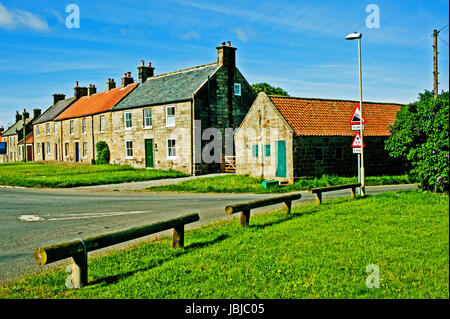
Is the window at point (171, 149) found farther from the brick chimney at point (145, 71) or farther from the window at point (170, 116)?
the brick chimney at point (145, 71)

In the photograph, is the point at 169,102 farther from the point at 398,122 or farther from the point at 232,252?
the point at 232,252

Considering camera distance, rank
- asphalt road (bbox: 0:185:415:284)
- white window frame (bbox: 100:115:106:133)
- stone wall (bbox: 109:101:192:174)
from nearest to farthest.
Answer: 1. asphalt road (bbox: 0:185:415:284)
2. stone wall (bbox: 109:101:192:174)
3. white window frame (bbox: 100:115:106:133)

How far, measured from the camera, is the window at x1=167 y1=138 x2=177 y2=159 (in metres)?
31.9

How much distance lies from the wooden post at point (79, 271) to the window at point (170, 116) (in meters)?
25.7

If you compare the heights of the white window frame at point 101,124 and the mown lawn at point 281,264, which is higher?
the white window frame at point 101,124

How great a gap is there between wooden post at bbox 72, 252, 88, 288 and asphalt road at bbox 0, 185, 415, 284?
4.51 feet

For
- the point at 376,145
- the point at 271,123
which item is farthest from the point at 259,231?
the point at 376,145

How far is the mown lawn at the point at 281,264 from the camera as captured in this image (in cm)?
577

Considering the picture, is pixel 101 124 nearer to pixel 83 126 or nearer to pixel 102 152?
pixel 102 152

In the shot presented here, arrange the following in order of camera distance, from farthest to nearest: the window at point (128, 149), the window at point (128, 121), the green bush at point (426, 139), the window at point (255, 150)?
the window at point (128, 149) < the window at point (128, 121) < the window at point (255, 150) < the green bush at point (426, 139)

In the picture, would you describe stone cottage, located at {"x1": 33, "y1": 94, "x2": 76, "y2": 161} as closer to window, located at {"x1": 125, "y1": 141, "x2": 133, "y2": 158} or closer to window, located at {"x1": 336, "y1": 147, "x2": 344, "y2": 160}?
window, located at {"x1": 125, "y1": 141, "x2": 133, "y2": 158}

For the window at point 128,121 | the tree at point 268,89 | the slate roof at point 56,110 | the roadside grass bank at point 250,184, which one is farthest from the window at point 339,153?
the slate roof at point 56,110

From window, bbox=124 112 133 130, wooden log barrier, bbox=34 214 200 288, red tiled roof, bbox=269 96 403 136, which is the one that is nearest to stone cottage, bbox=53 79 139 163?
window, bbox=124 112 133 130

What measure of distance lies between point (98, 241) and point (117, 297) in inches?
54.9
